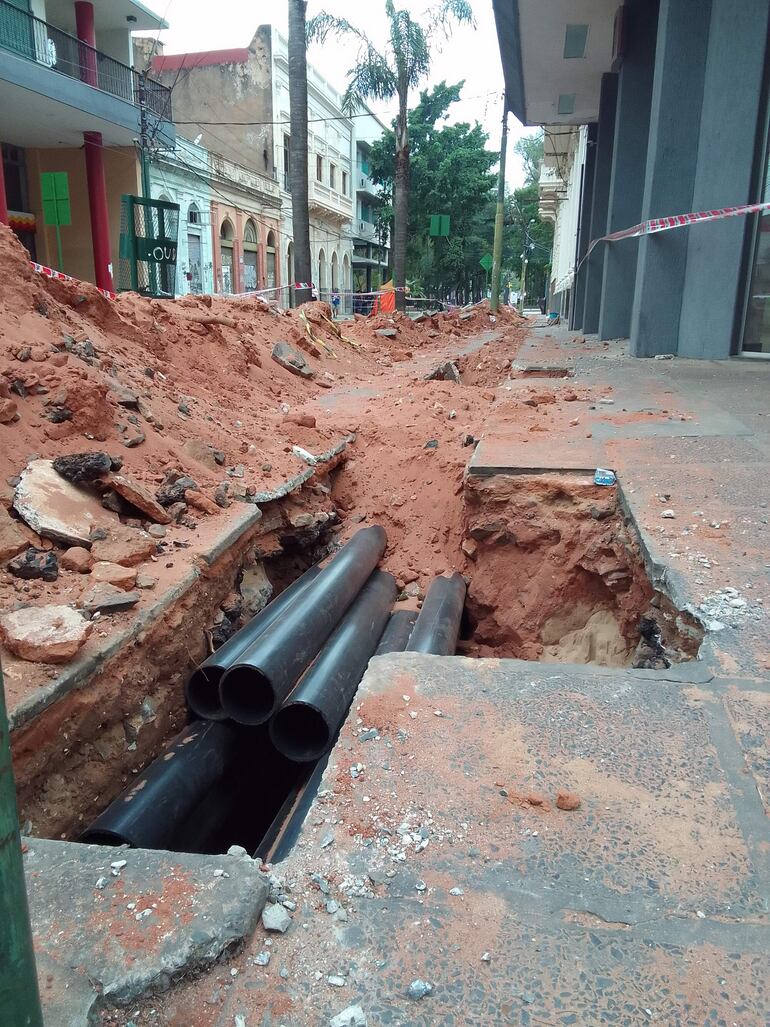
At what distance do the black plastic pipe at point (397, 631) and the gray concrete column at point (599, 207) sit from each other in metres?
12.4

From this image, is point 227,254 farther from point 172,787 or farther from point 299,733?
point 172,787

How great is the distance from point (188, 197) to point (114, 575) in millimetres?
23514

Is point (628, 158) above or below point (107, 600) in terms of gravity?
above

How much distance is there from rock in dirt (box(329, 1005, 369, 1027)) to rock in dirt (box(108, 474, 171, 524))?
323 cm

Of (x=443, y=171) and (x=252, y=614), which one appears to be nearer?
(x=252, y=614)

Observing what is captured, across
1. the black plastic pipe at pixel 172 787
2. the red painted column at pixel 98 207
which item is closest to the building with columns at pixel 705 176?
the black plastic pipe at pixel 172 787

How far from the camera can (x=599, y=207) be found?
637 inches

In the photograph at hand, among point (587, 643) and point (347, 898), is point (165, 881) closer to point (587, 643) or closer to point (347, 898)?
point (347, 898)

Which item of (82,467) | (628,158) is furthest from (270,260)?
(82,467)

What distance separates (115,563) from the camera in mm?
3596

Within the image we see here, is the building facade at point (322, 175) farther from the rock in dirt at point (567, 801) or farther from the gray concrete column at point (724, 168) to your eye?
the rock in dirt at point (567, 801)

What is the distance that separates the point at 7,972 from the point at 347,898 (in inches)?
27.8

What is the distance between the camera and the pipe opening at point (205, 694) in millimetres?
3598

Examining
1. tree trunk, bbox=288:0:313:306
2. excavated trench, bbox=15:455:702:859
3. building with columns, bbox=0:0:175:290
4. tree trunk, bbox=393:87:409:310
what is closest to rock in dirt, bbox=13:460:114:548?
excavated trench, bbox=15:455:702:859
